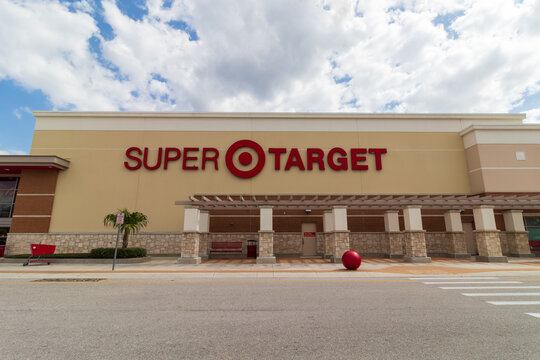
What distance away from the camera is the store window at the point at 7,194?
78.4 ft

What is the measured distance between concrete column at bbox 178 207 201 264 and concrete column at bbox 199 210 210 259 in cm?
167

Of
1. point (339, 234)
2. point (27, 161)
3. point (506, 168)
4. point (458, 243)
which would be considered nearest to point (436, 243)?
point (458, 243)

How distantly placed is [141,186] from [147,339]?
70.7ft

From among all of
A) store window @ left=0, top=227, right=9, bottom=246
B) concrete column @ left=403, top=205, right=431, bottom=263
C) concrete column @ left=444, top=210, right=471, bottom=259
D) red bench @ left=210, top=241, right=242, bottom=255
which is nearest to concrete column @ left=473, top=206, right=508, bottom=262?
concrete column @ left=444, top=210, right=471, bottom=259

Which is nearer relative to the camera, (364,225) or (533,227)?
(364,225)

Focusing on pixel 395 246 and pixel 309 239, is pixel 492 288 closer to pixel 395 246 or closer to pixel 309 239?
pixel 395 246

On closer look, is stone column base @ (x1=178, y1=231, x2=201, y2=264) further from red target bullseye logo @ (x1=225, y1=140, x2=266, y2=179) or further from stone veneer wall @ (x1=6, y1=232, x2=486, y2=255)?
red target bullseye logo @ (x1=225, y1=140, x2=266, y2=179)

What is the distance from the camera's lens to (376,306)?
7148 mm

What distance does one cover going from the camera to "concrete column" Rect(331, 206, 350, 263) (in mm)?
18516

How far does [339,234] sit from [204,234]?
10.5 metres

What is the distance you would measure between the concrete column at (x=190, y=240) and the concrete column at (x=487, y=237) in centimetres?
2051

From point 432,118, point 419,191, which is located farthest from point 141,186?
point 432,118

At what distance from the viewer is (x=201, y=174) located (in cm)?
2462

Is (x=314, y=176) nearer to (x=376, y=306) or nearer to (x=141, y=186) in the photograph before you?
(x=141, y=186)
